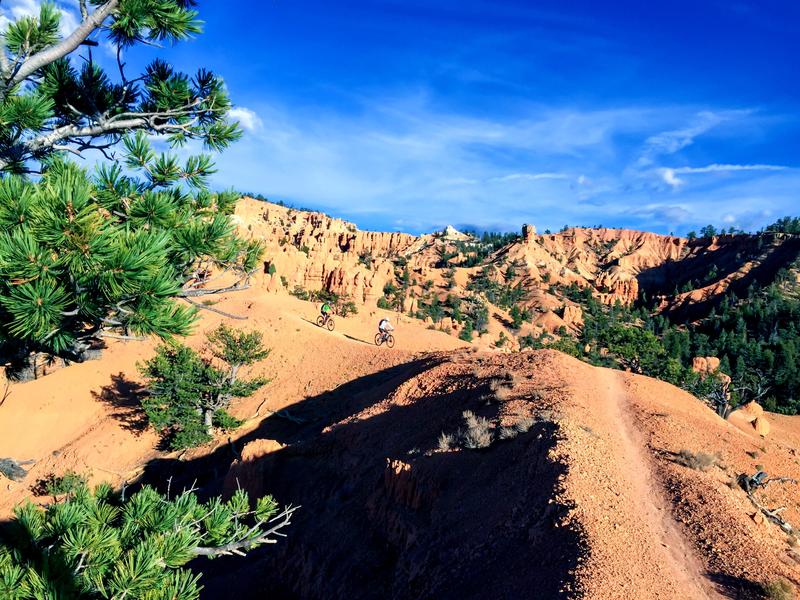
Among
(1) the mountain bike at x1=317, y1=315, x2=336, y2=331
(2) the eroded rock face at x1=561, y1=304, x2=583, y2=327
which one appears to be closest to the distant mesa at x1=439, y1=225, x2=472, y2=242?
(2) the eroded rock face at x1=561, y1=304, x2=583, y2=327

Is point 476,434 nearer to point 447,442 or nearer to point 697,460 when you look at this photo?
point 447,442

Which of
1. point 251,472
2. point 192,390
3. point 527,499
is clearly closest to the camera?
point 527,499

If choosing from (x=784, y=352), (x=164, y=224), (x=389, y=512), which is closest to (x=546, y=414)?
(x=389, y=512)

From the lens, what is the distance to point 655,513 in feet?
22.6

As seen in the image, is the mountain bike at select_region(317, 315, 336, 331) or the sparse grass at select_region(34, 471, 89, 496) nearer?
the sparse grass at select_region(34, 471, 89, 496)

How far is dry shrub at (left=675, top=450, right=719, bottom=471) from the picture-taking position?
8.32m

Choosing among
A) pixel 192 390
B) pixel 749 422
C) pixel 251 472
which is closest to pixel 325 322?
pixel 192 390

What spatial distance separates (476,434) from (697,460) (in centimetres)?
380

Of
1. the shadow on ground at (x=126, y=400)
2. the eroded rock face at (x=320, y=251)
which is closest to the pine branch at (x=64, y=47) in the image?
the eroded rock face at (x=320, y=251)

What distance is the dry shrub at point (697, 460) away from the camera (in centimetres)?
832

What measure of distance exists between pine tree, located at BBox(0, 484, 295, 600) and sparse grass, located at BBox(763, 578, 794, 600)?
216 inches

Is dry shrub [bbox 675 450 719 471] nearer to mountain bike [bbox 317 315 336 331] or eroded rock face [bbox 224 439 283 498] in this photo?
eroded rock face [bbox 224 439 283 498]

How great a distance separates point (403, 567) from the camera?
25.8 feet

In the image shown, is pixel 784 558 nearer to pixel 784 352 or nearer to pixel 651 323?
pixel 784 352
